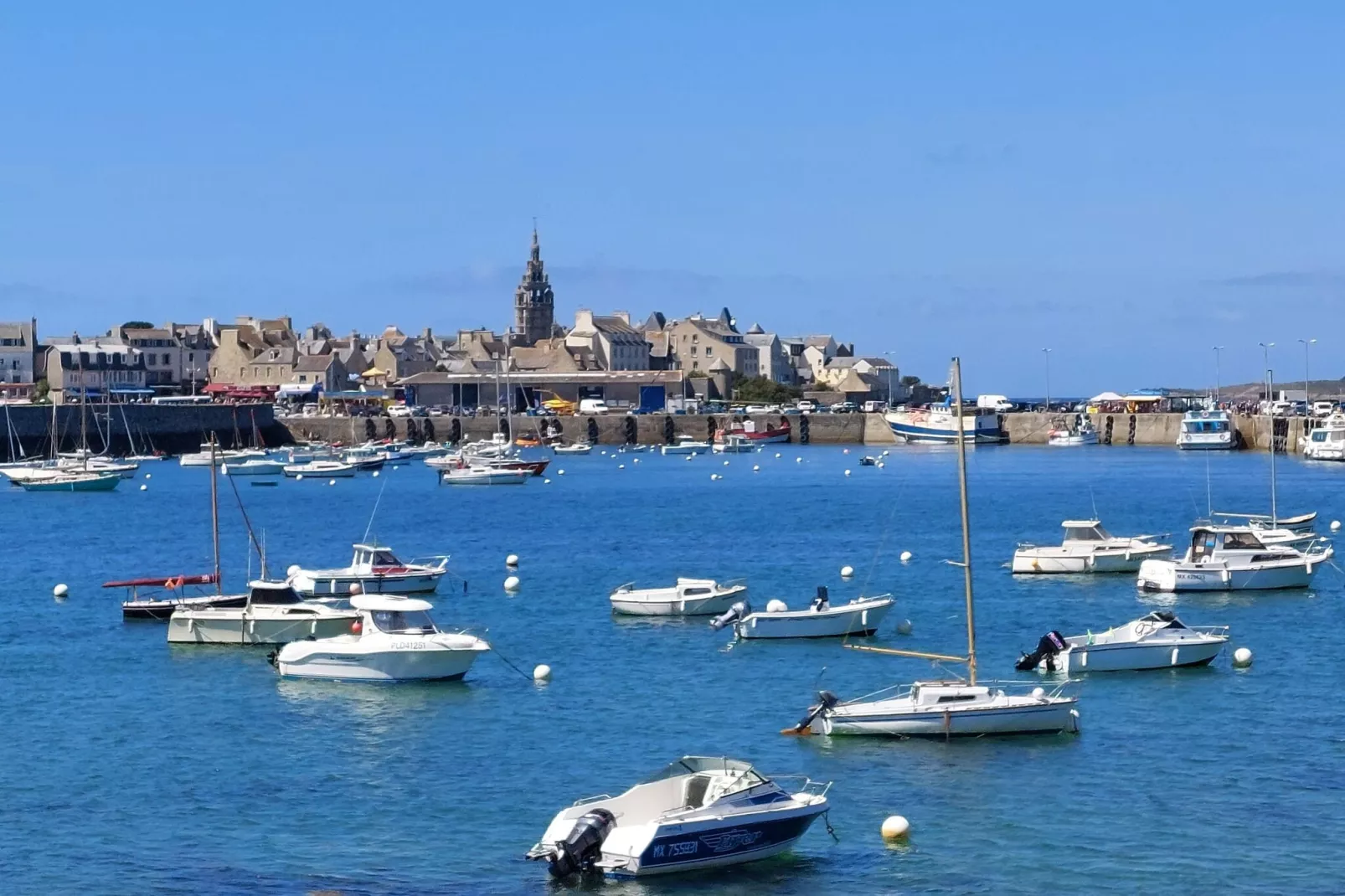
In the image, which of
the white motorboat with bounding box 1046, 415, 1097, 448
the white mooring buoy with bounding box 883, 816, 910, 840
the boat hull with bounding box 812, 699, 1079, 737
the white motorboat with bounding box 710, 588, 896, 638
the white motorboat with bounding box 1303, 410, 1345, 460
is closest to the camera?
the white mooring buoy with bounding box 883, 816, 910, 840

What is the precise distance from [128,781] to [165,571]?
1188 inches

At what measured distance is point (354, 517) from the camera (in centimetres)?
8056

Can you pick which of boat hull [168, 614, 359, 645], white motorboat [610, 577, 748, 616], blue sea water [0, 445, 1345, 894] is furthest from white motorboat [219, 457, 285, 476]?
boat hull [168, 614, 359, 645]

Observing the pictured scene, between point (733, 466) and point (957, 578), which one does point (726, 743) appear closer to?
point (957, 578)

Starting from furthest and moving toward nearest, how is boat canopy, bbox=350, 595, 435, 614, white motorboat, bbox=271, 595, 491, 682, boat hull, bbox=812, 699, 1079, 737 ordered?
boat canopy, bbox=350, 595, 435, 614
white motorboat, bbox=271, 595, 491, 682
boat hull, bbox=812, 699, 1079, 737

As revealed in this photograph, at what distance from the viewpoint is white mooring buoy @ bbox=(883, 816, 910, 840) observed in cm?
2347

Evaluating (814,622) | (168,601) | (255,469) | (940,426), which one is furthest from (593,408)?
A: (814,622)

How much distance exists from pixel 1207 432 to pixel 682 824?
108939 millimetres

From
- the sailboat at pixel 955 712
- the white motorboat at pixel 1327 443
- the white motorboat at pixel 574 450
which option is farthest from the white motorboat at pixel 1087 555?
the white motorboat at pixel 574 450

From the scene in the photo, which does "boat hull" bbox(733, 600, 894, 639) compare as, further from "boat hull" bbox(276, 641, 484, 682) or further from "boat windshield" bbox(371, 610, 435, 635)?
"boat windshield" bbox(371, 610, 435, 635)

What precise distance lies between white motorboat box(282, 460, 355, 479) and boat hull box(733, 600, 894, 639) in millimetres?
76263

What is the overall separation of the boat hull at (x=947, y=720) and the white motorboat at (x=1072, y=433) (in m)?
111

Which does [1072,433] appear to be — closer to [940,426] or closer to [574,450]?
[940,426]

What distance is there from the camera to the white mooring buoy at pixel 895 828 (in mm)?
23469
